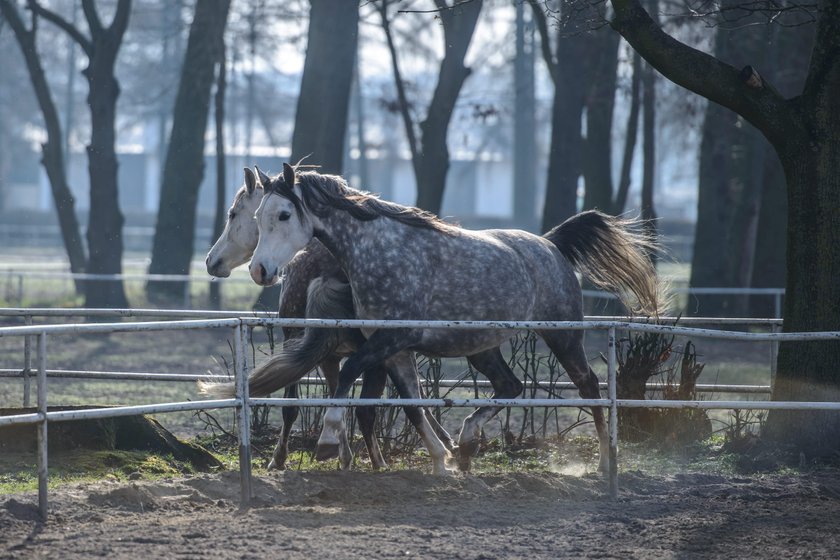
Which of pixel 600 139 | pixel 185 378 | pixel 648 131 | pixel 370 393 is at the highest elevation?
pixel 648 131

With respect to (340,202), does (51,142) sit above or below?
above

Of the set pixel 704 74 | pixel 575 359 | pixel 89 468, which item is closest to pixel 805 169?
pixel 704 74

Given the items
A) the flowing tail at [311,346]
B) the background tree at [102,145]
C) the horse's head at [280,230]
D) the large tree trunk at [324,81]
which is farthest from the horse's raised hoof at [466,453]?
the background tree at [102,145]

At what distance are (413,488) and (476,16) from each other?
12.4 m

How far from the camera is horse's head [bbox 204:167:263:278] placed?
28.5ft

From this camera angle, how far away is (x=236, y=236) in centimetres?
873

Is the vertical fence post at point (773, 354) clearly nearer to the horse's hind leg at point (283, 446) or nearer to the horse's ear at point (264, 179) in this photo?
the horse's hind leg at point (283, 446)

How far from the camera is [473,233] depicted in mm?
8250

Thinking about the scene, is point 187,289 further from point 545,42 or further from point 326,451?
point 326,451

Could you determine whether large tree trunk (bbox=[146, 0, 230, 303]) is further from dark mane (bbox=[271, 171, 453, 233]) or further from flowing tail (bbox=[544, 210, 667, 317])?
dark mane (bbox=[271, 171, 453, 233])

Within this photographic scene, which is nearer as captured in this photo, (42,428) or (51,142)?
(42,428)

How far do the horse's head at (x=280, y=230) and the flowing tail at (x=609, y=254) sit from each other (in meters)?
2.30

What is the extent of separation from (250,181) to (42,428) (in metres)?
3.00

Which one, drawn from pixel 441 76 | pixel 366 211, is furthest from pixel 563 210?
pixel 366 211
